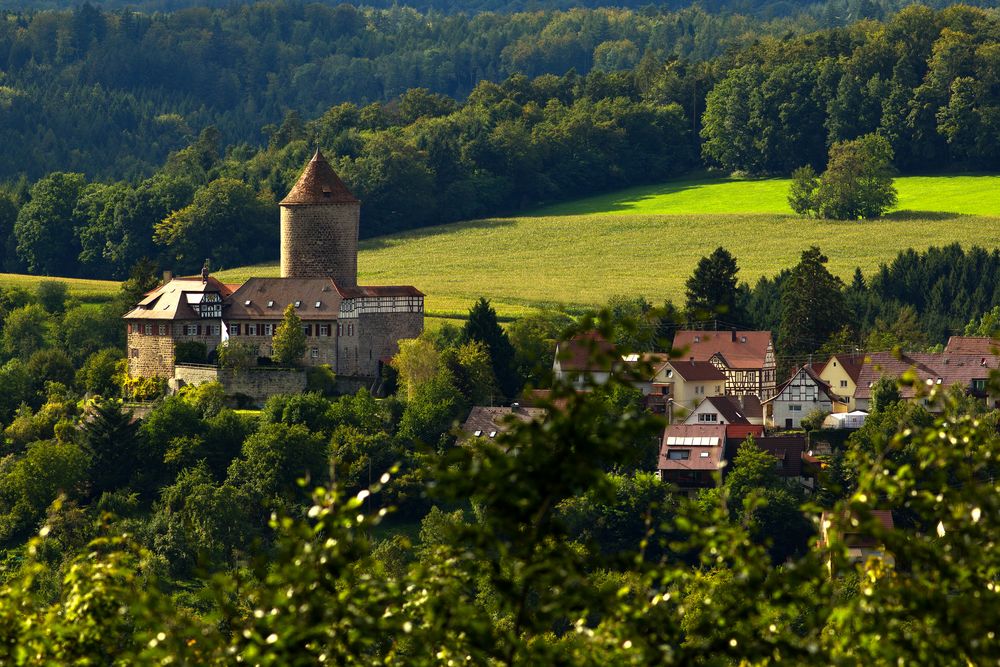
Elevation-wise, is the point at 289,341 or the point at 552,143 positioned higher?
the point at 552,143

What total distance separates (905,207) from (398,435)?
58.2 metres

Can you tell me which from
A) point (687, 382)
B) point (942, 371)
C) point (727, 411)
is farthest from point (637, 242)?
point (727, 411)

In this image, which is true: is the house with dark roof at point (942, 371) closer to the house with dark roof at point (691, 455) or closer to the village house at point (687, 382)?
the village house at point (687, 382)

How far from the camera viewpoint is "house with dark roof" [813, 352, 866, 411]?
Result: 73.5 m

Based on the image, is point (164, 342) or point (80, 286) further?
point (80, 286)

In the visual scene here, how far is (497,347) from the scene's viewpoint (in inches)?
2835

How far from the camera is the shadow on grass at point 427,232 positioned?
370 feet

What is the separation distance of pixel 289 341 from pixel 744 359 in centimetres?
1702

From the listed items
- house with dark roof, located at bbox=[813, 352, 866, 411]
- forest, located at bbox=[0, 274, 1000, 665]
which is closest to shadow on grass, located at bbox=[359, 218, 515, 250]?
house with dark roof, located at bbox=[813, 352, 866, 411]

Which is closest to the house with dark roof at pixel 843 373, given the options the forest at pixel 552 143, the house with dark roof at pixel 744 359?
the house with dark roof at pixel 744 359

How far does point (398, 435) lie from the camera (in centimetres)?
6538

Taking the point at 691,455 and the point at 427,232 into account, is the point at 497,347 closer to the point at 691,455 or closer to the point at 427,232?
the point at 691,455

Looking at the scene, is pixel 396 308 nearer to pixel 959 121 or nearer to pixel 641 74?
pixel 959 121

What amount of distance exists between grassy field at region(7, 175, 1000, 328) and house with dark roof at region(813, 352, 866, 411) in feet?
48.8
